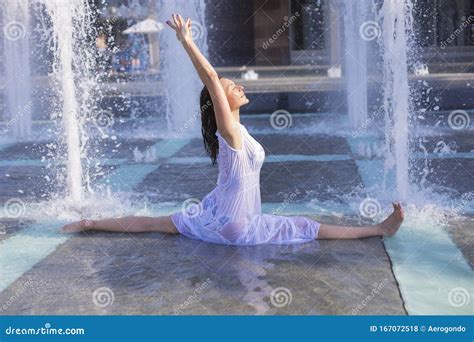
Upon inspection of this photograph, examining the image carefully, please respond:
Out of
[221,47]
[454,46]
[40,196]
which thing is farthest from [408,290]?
[454,46]

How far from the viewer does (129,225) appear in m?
4.72

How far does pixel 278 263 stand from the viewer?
13.3ft

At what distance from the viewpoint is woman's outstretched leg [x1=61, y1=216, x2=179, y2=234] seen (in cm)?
468

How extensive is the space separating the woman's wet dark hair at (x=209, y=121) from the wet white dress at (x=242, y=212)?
0.12m

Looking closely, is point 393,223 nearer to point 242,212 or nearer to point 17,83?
point 242,212

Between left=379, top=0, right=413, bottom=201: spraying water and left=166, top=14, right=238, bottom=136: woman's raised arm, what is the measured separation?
1.65 m

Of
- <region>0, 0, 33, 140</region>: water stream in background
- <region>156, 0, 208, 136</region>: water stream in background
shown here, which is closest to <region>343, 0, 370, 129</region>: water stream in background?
<region>156, 0, 208, 136</region>: water stream in background

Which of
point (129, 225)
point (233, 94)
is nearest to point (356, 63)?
point (129, 225)

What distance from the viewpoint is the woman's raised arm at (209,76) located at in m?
3.89

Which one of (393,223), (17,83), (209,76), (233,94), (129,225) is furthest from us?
(17,83)

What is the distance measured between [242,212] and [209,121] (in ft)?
1.68

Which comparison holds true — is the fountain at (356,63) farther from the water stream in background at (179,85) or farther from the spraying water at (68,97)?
the spraying water at (68,97)

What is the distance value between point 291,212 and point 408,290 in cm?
162

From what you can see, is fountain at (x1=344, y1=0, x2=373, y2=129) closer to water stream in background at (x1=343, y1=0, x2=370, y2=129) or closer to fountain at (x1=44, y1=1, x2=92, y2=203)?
water stream in background at (x1=343, y1=0, x2=370, y2=129)
